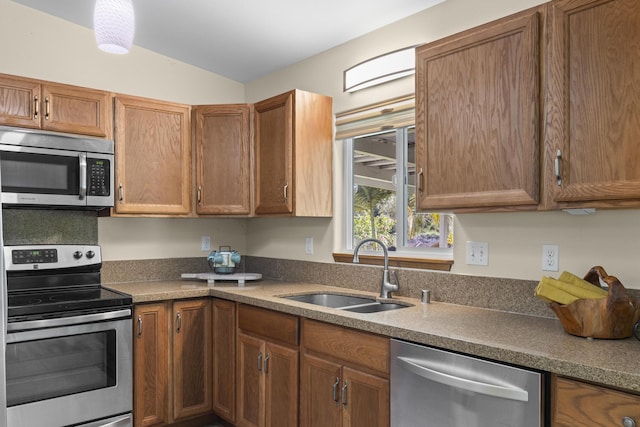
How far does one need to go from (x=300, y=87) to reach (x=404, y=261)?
57.2 inches

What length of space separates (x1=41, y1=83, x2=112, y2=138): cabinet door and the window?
142 cm

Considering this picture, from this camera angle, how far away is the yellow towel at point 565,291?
1.73 meters

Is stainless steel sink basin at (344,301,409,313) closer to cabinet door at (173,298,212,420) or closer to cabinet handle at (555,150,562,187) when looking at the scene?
cabinet door at (173,298,212,420)

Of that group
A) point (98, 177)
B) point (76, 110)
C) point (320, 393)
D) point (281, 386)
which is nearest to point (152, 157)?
point (98, 177)

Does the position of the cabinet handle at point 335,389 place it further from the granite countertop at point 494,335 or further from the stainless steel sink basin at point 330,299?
the stainless steel sink basin at point 330,299

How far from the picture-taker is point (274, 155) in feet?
10.4

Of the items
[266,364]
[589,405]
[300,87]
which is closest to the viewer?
[589,405]

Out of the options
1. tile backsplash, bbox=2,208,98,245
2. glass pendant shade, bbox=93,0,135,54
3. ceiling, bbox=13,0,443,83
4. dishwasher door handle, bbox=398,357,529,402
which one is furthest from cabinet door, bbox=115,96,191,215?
dishwasher door handle, bbox=398,357,529,402

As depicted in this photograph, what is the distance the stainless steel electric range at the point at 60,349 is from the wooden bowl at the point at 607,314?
2.11 meters

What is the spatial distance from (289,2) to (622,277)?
2038 millimetres

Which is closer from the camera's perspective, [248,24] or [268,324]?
[268,324]

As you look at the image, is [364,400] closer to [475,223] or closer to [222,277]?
[475,223]

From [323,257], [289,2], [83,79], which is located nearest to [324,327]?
[323,257]

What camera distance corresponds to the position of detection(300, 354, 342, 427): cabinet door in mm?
2174
